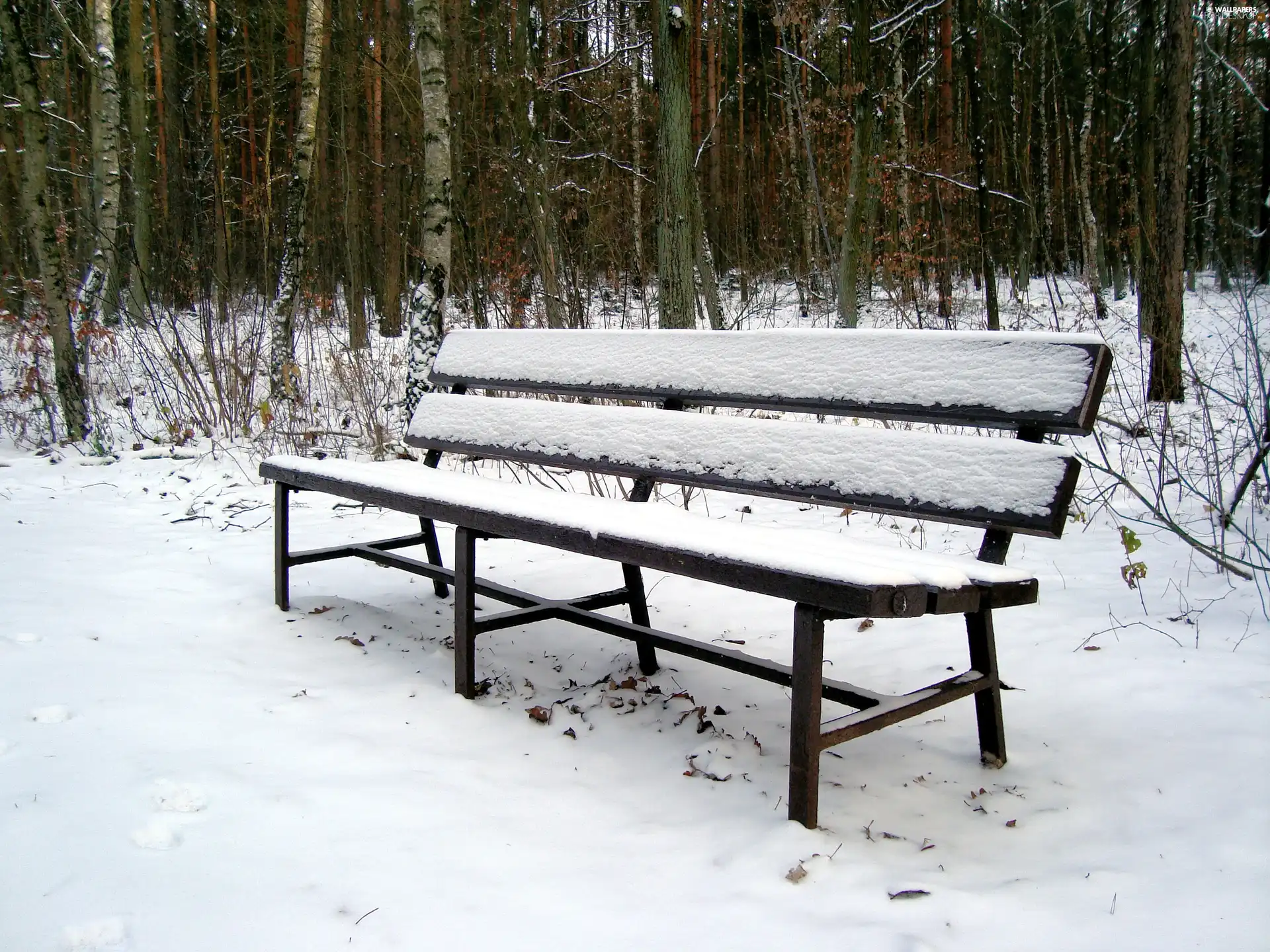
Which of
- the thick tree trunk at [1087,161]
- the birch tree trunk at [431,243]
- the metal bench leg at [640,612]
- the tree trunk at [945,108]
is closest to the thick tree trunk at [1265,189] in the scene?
the thick tree trunk at [1087,161]

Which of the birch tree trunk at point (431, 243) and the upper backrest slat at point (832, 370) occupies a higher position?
the birch tree trunk at point (431, 243)

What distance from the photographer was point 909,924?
5.10 ft

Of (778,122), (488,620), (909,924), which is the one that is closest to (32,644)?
(488,620)

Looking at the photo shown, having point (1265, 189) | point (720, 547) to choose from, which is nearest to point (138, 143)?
point (720, 547)

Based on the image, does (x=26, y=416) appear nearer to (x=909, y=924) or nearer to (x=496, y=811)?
(x=496, y=811)

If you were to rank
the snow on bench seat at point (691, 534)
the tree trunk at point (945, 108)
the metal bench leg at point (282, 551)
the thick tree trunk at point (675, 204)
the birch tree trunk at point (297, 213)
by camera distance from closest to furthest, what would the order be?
the snow on bench seat at point (691, 534)
the metal bench leg at point (282, 551)
the thick tree trunk at point (675, 204)
the birch tree trunk at point (297, 213)
the tree trunk at point (945, 108)

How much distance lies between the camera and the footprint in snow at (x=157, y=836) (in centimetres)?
177

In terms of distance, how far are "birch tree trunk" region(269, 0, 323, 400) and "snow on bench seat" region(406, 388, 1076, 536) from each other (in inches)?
178

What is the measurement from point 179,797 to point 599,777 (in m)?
0.90

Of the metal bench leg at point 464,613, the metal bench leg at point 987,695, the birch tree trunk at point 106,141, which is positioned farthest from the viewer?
the birch tree trunk at point 106,141

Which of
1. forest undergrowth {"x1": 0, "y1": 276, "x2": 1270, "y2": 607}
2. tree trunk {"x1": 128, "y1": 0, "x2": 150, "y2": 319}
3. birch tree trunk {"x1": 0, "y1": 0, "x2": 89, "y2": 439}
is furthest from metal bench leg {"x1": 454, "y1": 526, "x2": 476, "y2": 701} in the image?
tree trunk {"x1": 128, "y1": 0, "x2": 150, "y2": 319}

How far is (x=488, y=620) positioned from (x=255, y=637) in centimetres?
98

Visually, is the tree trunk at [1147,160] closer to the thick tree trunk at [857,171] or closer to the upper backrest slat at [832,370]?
the thick tree trunk at [857,171]

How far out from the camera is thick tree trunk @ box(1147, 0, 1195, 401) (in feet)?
23.6
